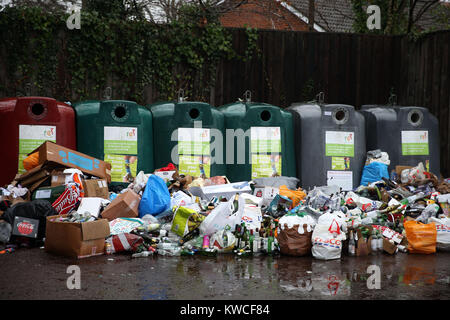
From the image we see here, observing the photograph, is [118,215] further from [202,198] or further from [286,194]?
[286,194]

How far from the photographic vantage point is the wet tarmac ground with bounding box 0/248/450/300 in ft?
11.7

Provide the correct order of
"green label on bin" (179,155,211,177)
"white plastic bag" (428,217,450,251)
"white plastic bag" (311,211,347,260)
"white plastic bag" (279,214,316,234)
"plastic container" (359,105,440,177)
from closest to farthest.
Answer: "white plastic bag" (311,211,347,260), "white plastic bag" (279,214,316,234), "white plastic bag" (428,217,450,251), "green label on bin" (179,155,211,177), "plastic container" (359,105,440,177)

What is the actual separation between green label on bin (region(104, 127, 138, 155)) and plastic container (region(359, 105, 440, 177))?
11.7 feet

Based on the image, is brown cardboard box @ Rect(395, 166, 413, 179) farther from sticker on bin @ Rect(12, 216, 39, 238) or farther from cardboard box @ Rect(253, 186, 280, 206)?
sticker on bin @ Rect(12, 216, 39, 238)

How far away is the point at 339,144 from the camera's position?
23.9 feet

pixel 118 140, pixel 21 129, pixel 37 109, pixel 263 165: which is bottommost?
pixel 263 165

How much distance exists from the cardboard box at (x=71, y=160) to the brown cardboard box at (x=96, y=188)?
29 centimetres

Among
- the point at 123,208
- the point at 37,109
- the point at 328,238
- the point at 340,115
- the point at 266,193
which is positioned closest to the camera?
the point at 328,238

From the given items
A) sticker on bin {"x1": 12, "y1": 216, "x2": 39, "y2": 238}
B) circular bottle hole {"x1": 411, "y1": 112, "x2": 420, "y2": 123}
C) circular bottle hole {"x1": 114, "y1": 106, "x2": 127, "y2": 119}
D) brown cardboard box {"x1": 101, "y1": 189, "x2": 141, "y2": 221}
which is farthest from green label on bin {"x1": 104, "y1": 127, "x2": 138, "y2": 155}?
circular bottle hole {"x1": 411, "y1": 112, "x2": 420, "y2": 123}

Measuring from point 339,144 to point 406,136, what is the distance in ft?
3.70

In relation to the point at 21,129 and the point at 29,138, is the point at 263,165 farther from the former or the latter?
the point at 21,129

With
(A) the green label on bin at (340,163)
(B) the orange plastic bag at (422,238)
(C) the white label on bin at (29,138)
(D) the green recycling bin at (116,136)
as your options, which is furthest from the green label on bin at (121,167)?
(B) the orange plastic bag at (422,238)

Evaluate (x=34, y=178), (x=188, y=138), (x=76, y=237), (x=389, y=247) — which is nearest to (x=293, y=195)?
(x=389, y=247)

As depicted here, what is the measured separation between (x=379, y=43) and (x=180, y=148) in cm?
501
